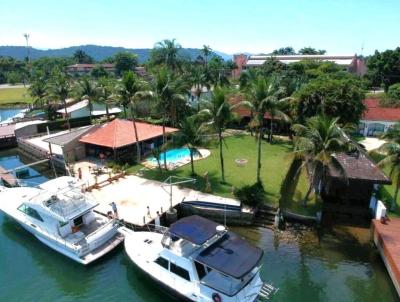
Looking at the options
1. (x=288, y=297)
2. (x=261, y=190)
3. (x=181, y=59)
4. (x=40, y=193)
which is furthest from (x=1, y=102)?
(x=288, y=297)

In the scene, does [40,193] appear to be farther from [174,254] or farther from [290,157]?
[290,157]

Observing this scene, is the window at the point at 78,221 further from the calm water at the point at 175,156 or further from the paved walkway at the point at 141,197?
the calm water at the point at 175,156

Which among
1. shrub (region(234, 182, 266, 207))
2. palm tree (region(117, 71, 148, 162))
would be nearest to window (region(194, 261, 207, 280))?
shrub (region(234, 182, 266, 207))

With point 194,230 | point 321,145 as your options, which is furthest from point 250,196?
point 194,230

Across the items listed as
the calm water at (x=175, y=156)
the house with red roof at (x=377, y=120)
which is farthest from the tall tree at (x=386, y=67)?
the calm water at (x=175, y=156)

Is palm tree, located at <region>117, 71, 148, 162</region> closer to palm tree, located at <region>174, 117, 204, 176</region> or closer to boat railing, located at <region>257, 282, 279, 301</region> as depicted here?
palm tree, located at <region>174, 117, 204, 176</region>
